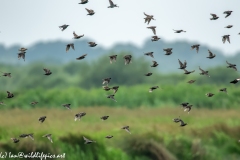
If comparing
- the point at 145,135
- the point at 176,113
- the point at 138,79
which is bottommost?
the point at 138,79

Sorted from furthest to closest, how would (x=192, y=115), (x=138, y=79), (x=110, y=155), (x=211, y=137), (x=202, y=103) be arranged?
(x=138, y=79)
(x=202, y=103)
(x=192, y=115)
(x=211, y=137)
(x=110, y=155)

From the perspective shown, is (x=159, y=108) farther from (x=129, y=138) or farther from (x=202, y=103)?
(x=129, y=138)

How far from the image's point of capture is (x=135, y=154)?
53.8 ft

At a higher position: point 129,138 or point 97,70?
point 129,138

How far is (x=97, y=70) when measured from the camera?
82.0ft

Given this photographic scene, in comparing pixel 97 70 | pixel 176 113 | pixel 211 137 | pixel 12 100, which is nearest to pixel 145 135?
pixel 211 137

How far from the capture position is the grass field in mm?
15938

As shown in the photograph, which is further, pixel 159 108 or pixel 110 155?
pixel 159 108

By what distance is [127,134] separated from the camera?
17125 mm

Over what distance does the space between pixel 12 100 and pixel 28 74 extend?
90.7 inches

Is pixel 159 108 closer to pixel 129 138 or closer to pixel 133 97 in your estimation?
pixel 133 97

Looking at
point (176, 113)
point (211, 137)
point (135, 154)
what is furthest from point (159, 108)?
point (135, 154)

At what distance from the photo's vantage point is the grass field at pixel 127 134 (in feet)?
52.3

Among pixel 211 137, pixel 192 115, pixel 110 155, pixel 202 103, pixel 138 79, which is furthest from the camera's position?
pixel 138 79
